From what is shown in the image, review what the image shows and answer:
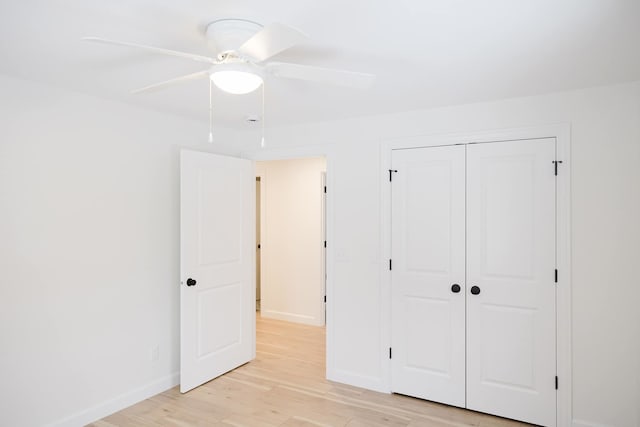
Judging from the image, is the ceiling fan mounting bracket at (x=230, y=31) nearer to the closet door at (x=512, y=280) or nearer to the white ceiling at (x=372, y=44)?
the white ceiling at (x=372, y=44)

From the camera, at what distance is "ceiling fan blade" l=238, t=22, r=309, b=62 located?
1.42m

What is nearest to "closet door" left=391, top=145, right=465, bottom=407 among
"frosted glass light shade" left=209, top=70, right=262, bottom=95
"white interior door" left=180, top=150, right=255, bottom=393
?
"white interior door" left=180, top=150, right=255, bottom=393

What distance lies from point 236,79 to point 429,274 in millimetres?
2245

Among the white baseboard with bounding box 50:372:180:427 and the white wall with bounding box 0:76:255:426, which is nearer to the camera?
the white wall with bounding box 0:76:255:426

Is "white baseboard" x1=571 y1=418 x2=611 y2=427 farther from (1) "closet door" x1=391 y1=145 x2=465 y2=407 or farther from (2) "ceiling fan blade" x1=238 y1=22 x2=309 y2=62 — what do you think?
(2) "ceiling fan blade" x1=238 y1=22 x2=309 y2=62

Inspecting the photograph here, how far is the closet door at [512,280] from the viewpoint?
293cm

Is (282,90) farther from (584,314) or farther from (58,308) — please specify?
(584,314)

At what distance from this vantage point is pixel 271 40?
1510mm

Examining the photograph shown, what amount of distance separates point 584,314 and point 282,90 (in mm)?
2581

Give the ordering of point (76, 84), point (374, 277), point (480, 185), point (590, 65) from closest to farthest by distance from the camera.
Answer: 1. point (590, 65)
2. point (76, 84)
3. point (480, 185)
4. point (374, 277)

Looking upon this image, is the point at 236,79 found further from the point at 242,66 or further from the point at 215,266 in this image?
the point at 215,266

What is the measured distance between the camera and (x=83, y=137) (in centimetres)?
299

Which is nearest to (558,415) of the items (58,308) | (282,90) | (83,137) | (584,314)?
(584,314)

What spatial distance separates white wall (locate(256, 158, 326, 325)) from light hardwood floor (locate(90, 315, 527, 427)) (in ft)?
5.59
